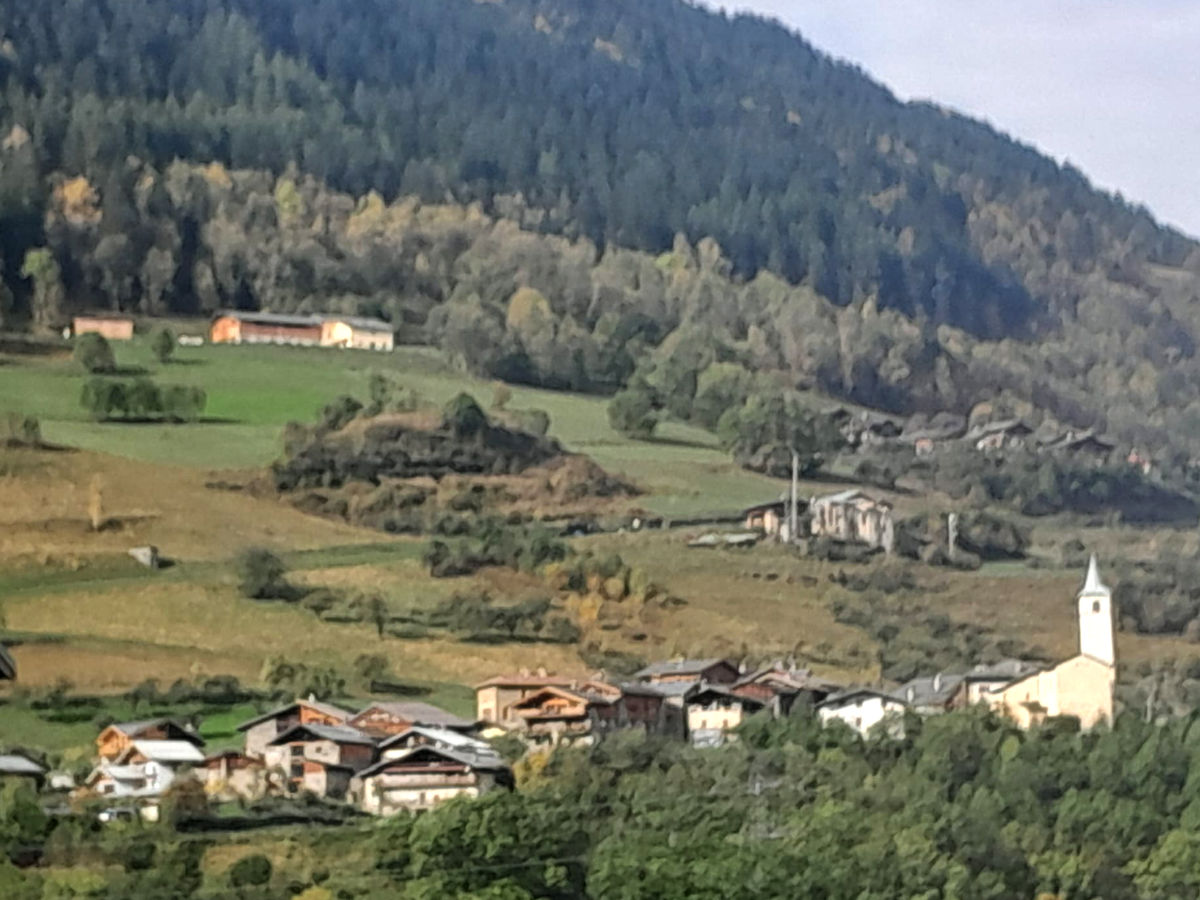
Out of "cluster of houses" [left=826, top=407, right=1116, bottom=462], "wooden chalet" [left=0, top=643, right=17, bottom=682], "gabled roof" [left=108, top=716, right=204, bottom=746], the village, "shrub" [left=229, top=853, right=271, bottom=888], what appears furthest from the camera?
"cluster of houses" [left=826, top=407, right=1116, bottom=462]

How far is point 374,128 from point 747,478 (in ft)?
16.0

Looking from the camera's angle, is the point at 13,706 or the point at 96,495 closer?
the point at 13,706

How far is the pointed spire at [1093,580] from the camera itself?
14990 millimetres

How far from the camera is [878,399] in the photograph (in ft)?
54.0

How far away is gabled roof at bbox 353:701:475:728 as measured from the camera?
12477mm

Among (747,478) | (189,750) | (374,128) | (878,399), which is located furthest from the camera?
(374,128)

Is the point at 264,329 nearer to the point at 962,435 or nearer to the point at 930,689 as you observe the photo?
the point at 930,689

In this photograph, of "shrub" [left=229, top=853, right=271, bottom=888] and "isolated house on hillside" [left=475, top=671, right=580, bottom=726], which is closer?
"shrub" [left=229, top=853, right=271, bottom=888]

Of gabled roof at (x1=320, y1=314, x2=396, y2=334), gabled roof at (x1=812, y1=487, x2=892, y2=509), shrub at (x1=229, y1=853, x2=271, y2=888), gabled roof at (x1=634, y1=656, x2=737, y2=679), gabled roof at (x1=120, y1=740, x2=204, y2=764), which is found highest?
gabled roof at (x1=320, y1=314, x2=396, y2=334)

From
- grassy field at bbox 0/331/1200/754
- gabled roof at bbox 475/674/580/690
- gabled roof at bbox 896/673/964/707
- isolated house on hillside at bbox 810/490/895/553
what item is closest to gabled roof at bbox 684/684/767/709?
grassy field at bbox 0/331/1200/754

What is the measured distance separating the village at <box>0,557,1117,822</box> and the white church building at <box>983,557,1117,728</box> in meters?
0.01

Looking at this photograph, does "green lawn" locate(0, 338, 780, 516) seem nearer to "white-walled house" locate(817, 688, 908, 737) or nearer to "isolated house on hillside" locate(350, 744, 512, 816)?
"white-walled house" locate(817, 688, 908, 737)

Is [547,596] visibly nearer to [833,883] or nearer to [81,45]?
[833,883]

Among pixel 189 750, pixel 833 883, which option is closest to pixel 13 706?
pixel 189 750
